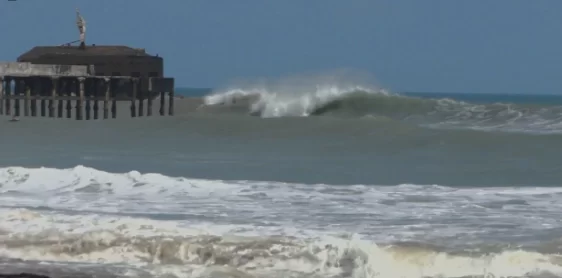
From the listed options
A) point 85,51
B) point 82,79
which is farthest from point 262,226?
point 85,51

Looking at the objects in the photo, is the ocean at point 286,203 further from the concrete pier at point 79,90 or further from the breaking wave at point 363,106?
the breaking wave at point 363,106

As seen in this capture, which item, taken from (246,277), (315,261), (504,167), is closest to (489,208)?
(315,261)

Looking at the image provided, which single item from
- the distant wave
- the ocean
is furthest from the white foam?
the ocean

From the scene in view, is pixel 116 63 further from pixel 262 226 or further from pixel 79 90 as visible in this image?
pixel 262 226

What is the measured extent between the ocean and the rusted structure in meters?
7.21

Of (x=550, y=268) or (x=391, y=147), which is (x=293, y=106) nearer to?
(x=391, y=147)

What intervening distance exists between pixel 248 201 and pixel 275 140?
16.5m

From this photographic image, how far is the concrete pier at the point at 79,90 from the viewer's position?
4344 cm

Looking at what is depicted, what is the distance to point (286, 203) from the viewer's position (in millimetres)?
17375

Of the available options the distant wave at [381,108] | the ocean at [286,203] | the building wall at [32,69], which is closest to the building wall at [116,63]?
the building wall at [32,69]

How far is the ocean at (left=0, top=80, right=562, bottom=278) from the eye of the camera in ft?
41.1

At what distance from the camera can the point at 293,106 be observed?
2170 inches

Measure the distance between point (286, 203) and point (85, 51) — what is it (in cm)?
3249

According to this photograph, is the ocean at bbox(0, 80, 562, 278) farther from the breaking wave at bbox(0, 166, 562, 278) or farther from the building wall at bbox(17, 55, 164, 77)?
the building wall at bbox(17, 55, 164, 77)
